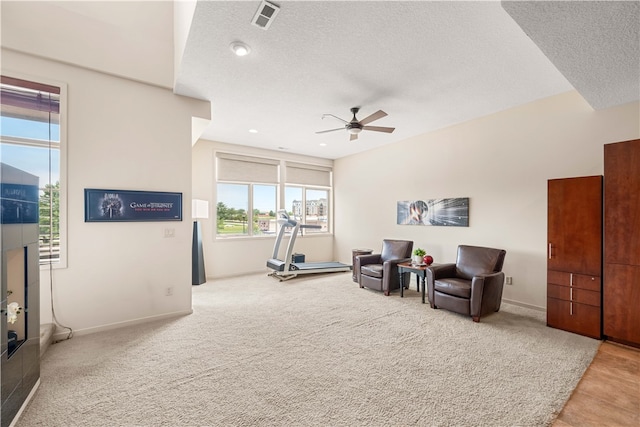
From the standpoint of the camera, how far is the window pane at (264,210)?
689 cm

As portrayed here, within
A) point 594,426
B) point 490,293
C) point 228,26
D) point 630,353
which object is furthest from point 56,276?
point 630,353

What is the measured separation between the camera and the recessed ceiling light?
9.00ft

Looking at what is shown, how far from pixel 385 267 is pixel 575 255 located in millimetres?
2506

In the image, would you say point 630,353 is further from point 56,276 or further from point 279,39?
point 56,276

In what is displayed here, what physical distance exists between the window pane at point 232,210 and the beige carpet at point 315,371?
2772 mm

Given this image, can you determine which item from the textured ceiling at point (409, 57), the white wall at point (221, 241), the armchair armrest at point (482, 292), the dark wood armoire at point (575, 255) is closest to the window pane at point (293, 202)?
the white wall at point (221, 241)

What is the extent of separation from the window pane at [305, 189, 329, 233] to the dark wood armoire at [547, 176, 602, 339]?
5242 millimetres

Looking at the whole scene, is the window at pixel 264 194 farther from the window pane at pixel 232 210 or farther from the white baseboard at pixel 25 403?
the white baseboard at pixel 25 403

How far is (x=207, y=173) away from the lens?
20.1ft

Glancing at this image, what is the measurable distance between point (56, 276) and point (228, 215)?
353cm

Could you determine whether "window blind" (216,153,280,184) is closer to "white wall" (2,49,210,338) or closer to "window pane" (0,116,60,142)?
"white wall" (2,49,210,338)

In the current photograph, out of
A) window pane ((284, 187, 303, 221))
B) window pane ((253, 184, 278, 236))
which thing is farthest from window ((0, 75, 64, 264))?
window pane ((284, 187, 303, 221))

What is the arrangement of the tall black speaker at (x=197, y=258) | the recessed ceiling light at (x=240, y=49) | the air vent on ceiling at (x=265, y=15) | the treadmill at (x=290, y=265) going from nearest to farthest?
1. the air vent on ceiling at (x=265, y=15)
2. the recessed ceiling light at (x=240, y=49)
3. the tall black speaker at (x=197, y=258)
4. the treadmill at (x=290, y=265)

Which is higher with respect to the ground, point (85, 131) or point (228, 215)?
point (85, 131)
